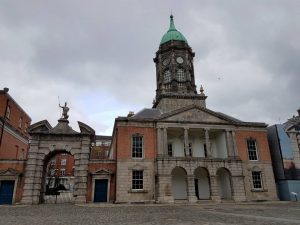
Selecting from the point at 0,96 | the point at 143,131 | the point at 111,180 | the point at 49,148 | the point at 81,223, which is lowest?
the point at 81,223

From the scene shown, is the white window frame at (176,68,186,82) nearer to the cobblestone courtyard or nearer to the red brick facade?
the red brick facade

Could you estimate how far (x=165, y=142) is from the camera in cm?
3012

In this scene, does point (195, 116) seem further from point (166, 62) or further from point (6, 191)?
point (6, 191)

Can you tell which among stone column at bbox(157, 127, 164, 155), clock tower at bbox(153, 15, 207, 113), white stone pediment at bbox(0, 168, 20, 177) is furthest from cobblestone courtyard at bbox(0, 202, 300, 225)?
clock tower at bbox(153, 15, 207, 113)

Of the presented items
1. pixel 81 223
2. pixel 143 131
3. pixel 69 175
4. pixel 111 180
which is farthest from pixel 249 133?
pixel 69 175

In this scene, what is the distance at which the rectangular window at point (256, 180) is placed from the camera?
31203mm

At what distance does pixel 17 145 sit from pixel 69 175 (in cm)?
3762

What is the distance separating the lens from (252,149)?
Result: 32781 millimetres

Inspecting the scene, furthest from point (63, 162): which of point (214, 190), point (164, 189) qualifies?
point (214, 190)

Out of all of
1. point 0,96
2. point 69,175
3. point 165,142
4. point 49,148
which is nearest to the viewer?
point 49,148

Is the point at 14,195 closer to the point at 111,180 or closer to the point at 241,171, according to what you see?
the point at 111,180

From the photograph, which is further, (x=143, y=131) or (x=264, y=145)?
(x=264, y=145)

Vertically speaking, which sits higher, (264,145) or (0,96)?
(0,96)

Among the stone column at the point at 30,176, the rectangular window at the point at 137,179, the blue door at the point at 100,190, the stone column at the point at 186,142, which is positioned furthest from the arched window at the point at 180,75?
the stone column at the point at 30,176
